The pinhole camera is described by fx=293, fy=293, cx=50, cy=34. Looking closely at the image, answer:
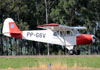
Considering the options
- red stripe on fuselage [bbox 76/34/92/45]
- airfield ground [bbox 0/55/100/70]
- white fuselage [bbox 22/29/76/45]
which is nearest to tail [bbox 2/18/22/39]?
white fuselage [bbox 22/29/76/45]

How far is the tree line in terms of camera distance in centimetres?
4653

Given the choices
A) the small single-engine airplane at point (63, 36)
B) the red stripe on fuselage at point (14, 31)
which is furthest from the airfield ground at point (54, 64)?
the red stripe on fuselage at point (14, 31)

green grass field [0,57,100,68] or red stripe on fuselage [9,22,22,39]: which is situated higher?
red stripe on fuselage [9,22,22,39]

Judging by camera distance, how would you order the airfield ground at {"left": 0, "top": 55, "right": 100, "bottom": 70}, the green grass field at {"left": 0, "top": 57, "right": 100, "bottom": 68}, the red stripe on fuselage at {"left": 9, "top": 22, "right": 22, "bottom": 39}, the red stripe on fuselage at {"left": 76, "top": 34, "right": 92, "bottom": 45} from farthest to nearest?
the red stripe on fuselage at {"left": 9, "top": 22, "right": 22, "bottom": 39}, the red stripe on fuselage at {"left": 76, "top": 34, "right": 92, "bottom": 45}, the green grass field at {"left": 0, "top": 57, "right": 100, "bottom": 68}, the airfield ground at {"left": 0, "top": 55, "right": 100, "bottom": 70}

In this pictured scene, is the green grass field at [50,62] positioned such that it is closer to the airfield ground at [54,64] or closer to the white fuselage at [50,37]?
the airfield ground at [54,64]

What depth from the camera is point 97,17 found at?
4819 cm

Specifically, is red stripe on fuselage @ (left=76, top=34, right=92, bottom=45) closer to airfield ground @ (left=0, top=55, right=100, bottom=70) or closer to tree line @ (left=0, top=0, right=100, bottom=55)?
tree line @ (left=0, top=0, right=100, bottom=55)

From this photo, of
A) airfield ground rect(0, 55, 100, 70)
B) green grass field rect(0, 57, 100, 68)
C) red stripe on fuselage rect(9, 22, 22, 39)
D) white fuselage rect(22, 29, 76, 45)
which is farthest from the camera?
red stripe on fuselage rect(9, 22, 22, 39)

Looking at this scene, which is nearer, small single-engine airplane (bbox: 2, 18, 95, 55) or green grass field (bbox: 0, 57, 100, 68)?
green grass field (bbox: 0, 57, 100, 68)

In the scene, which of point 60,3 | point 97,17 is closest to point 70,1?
point 60,3

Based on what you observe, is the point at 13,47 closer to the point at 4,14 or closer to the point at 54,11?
the point at 4,14

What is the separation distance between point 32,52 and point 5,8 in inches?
359

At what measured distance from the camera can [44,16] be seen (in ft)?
167

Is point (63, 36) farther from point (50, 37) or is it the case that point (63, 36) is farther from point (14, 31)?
point (14, 31)
